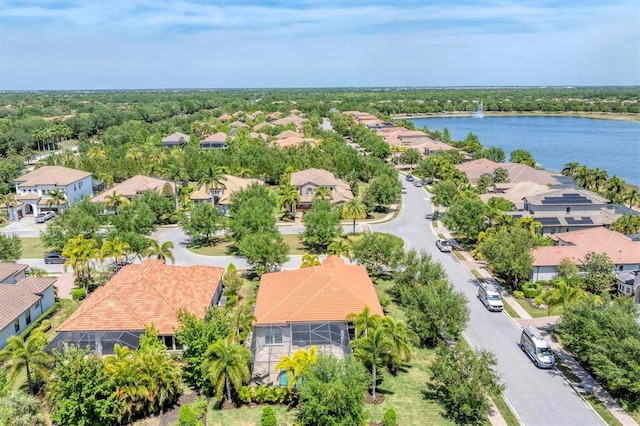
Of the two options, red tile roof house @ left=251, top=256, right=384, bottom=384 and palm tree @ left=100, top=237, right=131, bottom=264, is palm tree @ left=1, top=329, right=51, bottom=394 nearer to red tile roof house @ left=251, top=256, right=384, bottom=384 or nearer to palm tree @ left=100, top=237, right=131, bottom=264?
red tile roof house @ left=251, top=256, right=384, bottom=384

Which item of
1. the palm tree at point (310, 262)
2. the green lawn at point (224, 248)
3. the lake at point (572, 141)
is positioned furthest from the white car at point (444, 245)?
the lake at point (572, 141)

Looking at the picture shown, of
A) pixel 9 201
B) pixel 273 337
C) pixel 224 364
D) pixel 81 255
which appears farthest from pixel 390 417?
pixel 9 201

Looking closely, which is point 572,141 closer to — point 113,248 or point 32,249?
point 113,248

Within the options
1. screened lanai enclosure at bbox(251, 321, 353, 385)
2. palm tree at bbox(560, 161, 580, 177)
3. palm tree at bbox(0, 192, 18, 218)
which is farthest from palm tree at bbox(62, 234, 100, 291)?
palm tree at bbox(560, 161, 580, 177)

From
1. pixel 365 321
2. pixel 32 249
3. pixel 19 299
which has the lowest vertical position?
pixel 32 249

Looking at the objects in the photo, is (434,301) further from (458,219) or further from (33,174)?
(33,174)

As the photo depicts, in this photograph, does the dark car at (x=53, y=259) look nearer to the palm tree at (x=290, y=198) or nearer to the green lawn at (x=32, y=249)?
the green lawn at (x=32, y=249)

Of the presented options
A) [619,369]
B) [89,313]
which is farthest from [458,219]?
[89,313]
